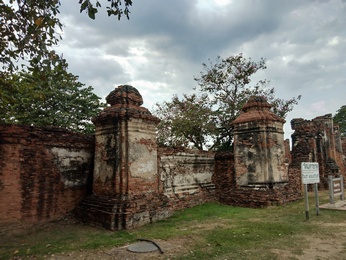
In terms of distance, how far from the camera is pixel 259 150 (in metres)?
9.02

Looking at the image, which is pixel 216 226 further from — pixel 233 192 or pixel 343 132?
pixel 343 132

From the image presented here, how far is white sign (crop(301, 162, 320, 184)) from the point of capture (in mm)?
6798

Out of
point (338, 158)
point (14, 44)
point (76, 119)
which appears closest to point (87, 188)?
point (14, 44)

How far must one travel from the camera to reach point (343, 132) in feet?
111

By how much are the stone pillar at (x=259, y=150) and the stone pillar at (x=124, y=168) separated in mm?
3370

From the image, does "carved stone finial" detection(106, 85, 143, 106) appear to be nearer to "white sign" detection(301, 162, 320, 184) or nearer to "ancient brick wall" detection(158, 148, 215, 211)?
"ancient brick wall" detection(158, 148, 215, 211)

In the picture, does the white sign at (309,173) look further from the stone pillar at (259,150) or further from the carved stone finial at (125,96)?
the carved stone finial at (125,96)

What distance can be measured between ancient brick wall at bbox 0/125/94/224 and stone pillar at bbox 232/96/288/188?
4897 millimetres

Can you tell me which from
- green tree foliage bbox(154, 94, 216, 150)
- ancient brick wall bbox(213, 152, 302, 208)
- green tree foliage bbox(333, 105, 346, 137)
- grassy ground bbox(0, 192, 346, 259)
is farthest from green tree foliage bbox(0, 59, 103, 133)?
green tree foliage bbox(333, 105, 346, 137)

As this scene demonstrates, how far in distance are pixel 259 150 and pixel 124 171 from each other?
4.65 meters

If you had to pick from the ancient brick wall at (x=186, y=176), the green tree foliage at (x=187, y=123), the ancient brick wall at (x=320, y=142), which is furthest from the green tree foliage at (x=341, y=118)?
the ancient brick wall at (x=186, y=176)

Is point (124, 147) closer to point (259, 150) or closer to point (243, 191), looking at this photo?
point (243, 191)

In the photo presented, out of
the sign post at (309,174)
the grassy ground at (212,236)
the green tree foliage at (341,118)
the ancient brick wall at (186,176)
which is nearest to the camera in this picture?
the grassy ground at (212,236)

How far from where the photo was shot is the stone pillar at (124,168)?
20.6ft
